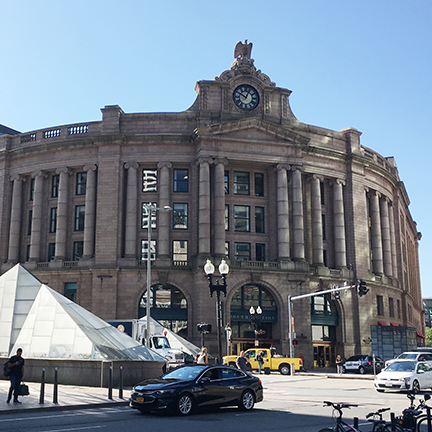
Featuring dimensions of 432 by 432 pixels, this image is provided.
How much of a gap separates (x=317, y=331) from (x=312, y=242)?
908 cm

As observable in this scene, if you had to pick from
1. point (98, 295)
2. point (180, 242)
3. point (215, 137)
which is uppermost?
point (215, 137)

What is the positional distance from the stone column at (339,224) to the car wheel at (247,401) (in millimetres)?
42829

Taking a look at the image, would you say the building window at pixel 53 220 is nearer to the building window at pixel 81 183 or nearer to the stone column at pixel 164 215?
the building window at pixel 81 183

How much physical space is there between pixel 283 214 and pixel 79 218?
68.2 ft

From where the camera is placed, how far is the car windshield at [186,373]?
17.3m

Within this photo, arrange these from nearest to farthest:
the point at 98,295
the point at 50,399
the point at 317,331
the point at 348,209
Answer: the point at 50,399 → the point at 98,295 → the point at 317,331 → the point at 348,209

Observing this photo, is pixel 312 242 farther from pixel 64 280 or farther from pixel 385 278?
pixel 64 280

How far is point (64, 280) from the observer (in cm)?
5634

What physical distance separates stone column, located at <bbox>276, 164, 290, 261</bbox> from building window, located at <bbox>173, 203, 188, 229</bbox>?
9.23m

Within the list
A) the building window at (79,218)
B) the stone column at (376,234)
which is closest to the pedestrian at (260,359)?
the building window at (79,218)

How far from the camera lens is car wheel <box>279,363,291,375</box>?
43.8 meters

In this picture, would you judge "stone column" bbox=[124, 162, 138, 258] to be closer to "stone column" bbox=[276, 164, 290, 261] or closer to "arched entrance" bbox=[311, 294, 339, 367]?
"stone column" bbox=[276, 164, 290, 261]

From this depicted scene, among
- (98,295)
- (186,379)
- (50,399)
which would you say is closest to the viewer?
(186,379)

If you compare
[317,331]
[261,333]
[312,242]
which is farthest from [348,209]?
[261,333]
